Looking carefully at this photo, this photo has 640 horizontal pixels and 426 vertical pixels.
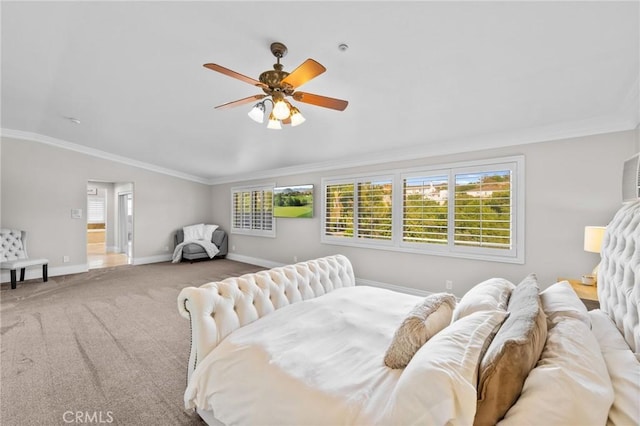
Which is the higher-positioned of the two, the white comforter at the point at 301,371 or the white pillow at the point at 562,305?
the white pillow at the point at 562,305

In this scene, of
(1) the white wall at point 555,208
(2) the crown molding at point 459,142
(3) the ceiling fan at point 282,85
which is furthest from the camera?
(1) the white wall at point 555,208

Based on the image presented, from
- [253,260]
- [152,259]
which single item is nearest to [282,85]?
[253,260]

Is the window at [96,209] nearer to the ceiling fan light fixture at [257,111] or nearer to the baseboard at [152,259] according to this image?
the baseboard at [152,259]

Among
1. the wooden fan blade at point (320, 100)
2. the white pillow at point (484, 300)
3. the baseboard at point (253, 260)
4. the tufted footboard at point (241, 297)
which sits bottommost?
the baseboard at point (253, 260)

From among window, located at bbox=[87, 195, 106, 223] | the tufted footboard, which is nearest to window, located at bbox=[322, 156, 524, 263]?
the tufted footboard

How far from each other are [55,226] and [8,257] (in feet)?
3.24

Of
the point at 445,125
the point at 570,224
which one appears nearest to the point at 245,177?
the point at 445,125

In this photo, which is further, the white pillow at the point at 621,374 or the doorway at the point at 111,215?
the doorway at the point at 111,215

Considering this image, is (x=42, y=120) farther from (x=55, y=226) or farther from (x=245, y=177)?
(x=245, y=177)

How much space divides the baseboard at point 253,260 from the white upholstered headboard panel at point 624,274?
5.45 m

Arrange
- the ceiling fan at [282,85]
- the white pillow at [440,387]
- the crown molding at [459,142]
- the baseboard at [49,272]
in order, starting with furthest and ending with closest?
the baseboard at [49,272] → the crown molding at [459,142] → the ceiling fan at [282,85] → the white pillow at [440,387]

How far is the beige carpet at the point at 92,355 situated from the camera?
1.91m

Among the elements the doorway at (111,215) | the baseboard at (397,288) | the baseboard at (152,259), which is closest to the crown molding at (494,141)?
the baseboard at (397,288)

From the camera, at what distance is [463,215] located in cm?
383
